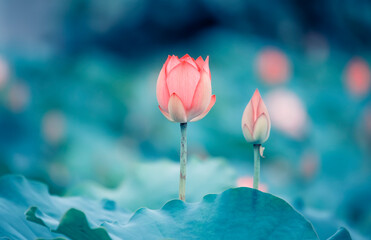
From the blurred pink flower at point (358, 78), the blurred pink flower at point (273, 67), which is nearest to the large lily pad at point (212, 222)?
the blurred pink flower at point (358, 78)

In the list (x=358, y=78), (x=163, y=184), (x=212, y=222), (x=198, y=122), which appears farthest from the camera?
(x=198, y=122)

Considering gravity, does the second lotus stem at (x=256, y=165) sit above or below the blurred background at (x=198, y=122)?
below

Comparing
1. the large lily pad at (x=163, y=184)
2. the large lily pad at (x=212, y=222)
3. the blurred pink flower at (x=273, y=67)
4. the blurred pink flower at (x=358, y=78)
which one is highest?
the blurred pink flower at (x=273, y=67)

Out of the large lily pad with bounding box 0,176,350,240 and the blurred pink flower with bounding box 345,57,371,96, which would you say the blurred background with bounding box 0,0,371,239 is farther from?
the large lily pad with bounding box 0,176,350,240

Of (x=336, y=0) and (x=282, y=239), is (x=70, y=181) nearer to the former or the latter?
(x=282, y=239)

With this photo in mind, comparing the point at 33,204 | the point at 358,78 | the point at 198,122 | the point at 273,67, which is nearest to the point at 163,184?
the point at 33,204

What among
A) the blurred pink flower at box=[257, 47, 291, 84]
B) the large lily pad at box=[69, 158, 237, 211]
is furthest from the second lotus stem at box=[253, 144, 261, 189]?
the blurred pink flower at box=[257, 47, 291, 84]

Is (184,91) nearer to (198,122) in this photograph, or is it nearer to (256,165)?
(256,165)

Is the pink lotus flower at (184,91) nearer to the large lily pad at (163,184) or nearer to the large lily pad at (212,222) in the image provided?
the large lily pad at (212,222)

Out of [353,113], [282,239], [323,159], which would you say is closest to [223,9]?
[353,113]
